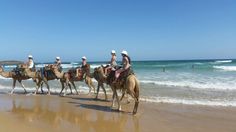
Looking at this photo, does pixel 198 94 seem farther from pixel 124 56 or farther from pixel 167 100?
pixel 124 56

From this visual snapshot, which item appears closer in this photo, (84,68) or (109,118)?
(109,118)

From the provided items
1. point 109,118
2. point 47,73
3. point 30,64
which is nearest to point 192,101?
point 109,118

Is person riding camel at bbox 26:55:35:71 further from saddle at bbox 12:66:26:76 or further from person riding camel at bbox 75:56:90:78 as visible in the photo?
person riding camel at bbox 75:56:90:78

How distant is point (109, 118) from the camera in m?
10.1

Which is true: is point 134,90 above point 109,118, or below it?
above

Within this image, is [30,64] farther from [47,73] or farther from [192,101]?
[192,101]

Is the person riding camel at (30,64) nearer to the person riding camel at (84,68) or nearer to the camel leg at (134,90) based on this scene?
the person riding camel at (84,68)

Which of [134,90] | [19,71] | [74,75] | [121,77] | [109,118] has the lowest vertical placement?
[109,118]

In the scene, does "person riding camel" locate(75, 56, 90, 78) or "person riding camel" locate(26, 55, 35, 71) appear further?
"person riding camel" locate(26, 55, 35, 71)

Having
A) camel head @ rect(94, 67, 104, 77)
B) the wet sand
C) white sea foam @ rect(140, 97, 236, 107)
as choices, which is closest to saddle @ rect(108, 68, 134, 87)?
the wet sand

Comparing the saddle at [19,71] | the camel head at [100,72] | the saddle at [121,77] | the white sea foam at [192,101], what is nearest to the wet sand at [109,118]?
the white sea foam at [192,101]

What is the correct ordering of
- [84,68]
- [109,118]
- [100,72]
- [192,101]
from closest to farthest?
[109,118] → [192,101] → [100,72] → [84,68]

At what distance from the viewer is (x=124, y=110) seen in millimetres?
11477

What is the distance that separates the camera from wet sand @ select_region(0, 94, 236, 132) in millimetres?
8688
